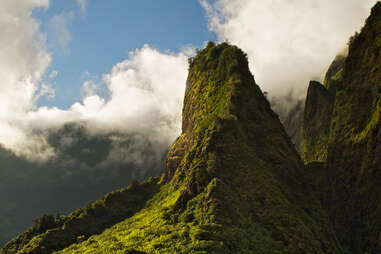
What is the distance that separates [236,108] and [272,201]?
24464 mm

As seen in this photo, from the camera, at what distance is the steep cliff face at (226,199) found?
3866 cm

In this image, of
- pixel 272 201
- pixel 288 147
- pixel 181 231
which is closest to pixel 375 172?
pixel 288 147

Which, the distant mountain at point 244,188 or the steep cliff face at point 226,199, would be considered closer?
the steep cliff face at point 226,199

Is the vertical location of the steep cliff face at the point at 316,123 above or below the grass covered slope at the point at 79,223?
above

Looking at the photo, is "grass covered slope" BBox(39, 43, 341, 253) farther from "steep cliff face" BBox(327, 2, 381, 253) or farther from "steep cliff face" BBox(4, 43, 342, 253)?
"steep cliff face" BBox(327, 2, 381, 253)

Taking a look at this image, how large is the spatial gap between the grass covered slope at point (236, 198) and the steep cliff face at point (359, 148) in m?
12.3

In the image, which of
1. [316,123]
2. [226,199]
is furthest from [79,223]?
[316,123]

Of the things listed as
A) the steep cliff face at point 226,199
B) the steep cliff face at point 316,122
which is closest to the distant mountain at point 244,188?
the steep cliff face at point 226,199

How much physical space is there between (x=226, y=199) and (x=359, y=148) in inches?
1543

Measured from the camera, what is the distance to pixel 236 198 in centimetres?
4453

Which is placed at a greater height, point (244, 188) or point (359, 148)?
point (359, 148)

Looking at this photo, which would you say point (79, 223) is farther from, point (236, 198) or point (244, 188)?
point (236, 198)

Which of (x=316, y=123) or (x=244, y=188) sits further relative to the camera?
(x=316, y=123)

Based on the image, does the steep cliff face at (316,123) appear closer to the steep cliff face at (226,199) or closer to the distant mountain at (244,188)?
the distant mountain at (244,188)
